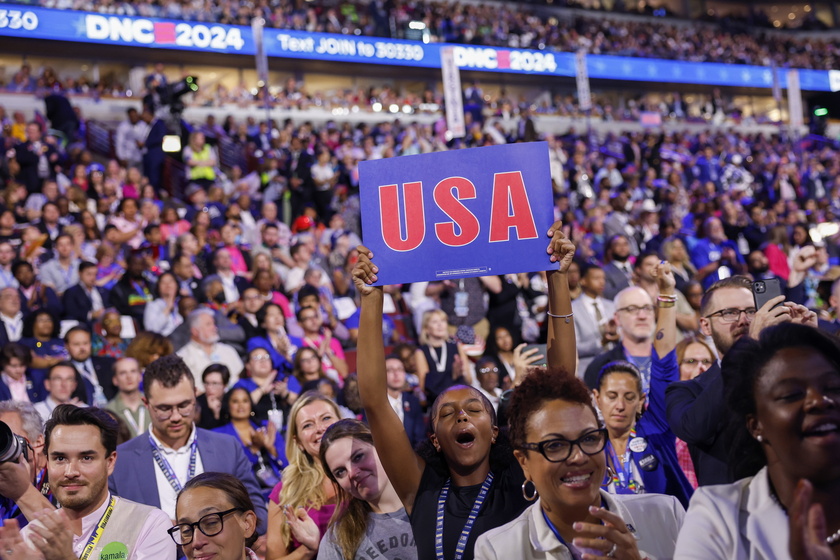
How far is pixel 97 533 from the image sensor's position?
9.68ft

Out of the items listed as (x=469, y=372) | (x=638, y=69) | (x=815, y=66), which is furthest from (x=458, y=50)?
(x=469, y=372)

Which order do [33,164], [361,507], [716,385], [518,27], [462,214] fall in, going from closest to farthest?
1. [716,385]
2. [462,214]
3. [361,507]
4. [33,164]
5. [518,27]

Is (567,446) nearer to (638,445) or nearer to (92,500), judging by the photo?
(638,445)

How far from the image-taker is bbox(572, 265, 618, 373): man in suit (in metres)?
6.75

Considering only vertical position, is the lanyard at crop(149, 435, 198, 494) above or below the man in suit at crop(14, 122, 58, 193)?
below

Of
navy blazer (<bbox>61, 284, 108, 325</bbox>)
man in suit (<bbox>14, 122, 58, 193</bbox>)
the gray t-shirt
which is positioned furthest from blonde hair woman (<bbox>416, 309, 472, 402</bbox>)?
man in suit (<bbox>14, 122, 58, 193</bbox>)

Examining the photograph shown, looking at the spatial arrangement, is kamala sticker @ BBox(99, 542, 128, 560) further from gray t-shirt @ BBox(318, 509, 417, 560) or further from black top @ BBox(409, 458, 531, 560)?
black top @ BBox(409, 458, 531, 560)

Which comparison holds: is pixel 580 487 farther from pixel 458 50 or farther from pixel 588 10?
pixel 588 10

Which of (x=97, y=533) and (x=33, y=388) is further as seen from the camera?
(x=33, y=388)

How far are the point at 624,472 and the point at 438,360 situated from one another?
11.2ft

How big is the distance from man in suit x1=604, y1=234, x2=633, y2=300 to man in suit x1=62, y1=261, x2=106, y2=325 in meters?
4.55

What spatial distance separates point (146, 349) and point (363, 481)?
3.02 m

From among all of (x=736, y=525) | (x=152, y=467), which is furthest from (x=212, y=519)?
(x=736, y=525)

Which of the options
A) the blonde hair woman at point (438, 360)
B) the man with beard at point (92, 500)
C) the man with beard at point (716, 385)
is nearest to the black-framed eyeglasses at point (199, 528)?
the man with beard at point (92, 500)
